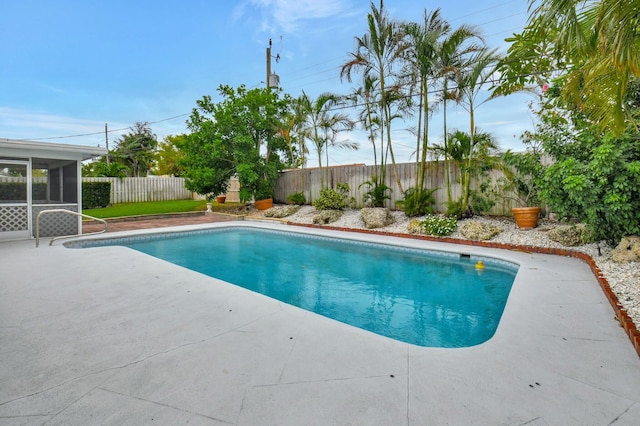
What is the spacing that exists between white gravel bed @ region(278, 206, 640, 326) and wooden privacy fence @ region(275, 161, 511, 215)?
1.95 feet

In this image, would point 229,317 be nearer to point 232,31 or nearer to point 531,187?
point 531,187

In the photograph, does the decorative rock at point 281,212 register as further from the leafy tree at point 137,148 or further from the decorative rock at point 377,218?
the leafy tree at point 137,148

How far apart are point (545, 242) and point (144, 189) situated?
20868 mm

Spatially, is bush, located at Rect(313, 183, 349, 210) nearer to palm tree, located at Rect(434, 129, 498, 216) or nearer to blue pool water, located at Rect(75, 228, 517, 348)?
blue pool water, located at Rect(75, 228, 517, 348)

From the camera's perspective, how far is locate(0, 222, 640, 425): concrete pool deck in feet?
5.85

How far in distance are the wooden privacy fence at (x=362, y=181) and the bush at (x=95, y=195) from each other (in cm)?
930

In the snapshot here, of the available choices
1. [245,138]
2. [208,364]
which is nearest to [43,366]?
[208,364]

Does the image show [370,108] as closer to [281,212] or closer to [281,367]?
[281,212]

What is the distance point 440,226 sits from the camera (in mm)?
8234

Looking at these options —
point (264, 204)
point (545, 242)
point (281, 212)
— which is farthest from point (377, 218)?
point (264, 204)

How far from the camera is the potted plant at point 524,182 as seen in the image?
7.32m

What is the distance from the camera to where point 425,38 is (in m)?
8.70

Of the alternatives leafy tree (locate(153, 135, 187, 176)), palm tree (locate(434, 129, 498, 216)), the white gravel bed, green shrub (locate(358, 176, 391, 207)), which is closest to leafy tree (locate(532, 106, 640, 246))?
the white gravel bed

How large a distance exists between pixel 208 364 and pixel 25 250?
274 inches
